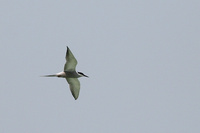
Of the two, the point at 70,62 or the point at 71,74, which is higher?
the point at 70,62

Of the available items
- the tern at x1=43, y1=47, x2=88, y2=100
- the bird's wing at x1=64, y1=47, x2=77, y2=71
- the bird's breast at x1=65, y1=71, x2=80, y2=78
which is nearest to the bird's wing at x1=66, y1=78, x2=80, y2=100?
the tern at x1=43, y1=47, x2=88, y2=100

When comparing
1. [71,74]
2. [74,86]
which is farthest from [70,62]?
[74,86]

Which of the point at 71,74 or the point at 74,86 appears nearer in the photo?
the point at 71,74

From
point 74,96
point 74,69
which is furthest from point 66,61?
point 74,96

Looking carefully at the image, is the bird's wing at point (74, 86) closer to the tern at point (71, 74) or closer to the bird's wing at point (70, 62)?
the tern at point (71, 74)

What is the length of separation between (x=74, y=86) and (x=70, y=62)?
3.16 m

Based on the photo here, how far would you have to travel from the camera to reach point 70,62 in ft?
99.7

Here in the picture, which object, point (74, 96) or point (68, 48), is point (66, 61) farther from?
point (74, 96)

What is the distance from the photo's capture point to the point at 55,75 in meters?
31.4

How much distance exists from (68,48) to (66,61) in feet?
5.05

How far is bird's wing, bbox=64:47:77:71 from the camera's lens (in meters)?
29.6

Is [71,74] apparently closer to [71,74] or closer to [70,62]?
[71,74]

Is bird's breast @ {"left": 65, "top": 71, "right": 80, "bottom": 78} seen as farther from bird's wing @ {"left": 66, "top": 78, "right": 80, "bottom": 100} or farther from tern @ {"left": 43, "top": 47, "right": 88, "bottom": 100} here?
bird's wing @ {"left": 66, "top": 78, "right": 80, "bottom": 100}

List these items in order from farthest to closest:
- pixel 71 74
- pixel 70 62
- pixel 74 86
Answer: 1. pixel 74 86
2. pixel 71 74
3. pixel 70 62
